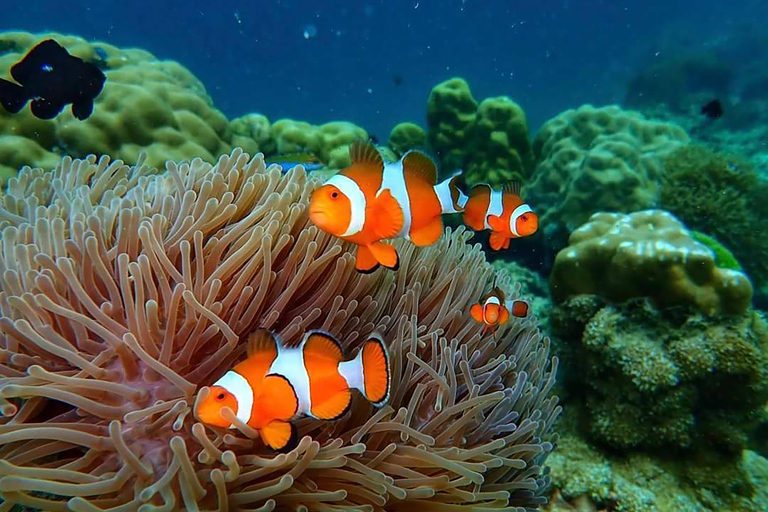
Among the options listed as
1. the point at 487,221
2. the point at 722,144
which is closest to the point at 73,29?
the point at 722,144

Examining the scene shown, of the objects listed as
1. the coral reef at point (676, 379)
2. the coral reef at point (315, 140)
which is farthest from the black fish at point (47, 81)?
the coral reef at point (676, 379)

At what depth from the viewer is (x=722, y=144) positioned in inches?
573

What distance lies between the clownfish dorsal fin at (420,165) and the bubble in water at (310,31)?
241ft

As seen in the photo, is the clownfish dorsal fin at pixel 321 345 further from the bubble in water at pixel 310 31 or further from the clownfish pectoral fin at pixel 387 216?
the bubble in water at pixel 310 31

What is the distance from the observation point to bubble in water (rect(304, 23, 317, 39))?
68.1 m

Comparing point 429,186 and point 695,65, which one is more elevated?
point 695,65

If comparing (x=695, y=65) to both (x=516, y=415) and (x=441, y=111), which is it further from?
(x=516, y=415)

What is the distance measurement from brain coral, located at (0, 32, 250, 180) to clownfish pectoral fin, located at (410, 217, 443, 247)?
4.23 meters

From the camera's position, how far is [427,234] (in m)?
2.03

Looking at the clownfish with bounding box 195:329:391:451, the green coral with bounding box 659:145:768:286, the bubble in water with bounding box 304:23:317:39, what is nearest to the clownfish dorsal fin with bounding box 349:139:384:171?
Answer: the clownfish with bounding box 195:329:391:451

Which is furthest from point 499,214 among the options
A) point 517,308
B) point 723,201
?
point 723,201

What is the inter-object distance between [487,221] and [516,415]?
3.41 ft

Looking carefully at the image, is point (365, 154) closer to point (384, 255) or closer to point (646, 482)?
point (384, 255)

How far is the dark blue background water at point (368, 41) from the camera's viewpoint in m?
59.2
